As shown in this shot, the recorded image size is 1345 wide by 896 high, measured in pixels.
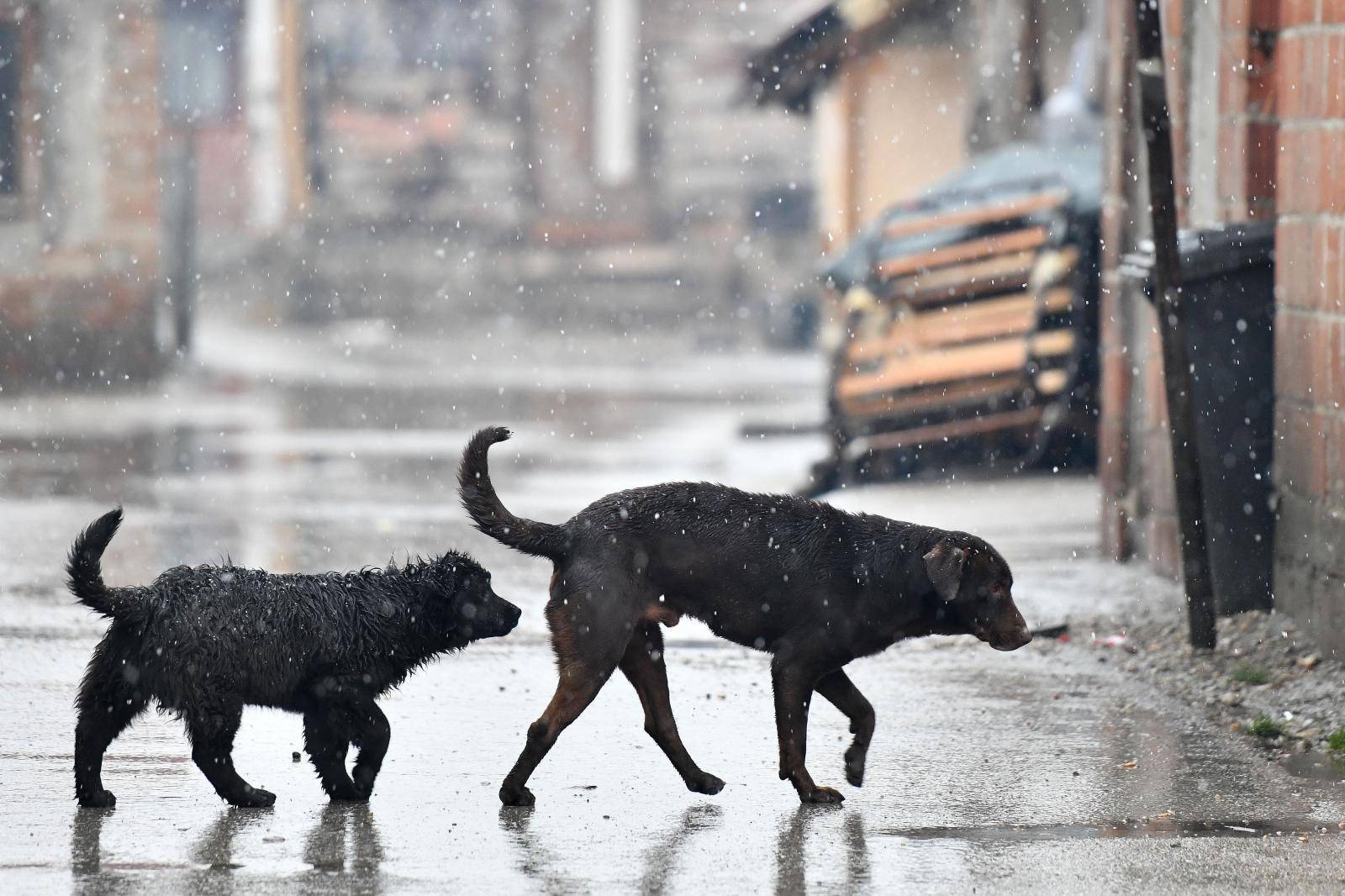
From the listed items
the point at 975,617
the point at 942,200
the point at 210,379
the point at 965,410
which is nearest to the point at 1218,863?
the point at 975,617

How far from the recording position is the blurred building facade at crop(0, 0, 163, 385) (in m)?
22.0

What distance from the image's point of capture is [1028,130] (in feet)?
57.0

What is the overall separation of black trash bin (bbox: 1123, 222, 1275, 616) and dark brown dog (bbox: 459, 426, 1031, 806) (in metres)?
2.86

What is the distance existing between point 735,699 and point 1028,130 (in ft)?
35.0

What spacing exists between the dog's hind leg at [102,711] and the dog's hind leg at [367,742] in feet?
1.87

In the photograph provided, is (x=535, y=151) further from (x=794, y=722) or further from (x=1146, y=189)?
(x=794, y=722)

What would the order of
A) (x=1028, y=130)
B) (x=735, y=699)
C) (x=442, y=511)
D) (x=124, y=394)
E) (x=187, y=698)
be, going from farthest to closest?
(x=124, y=394), (x=1028, y=130), (x=442, y=511), (x=735, y=699), (x=187, y=698)

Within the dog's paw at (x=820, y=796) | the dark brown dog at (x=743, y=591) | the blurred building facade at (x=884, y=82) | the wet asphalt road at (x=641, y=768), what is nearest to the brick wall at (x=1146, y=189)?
the wet asphalt road at (x=641, y=768)

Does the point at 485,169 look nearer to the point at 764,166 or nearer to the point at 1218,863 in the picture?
the point at 764,166

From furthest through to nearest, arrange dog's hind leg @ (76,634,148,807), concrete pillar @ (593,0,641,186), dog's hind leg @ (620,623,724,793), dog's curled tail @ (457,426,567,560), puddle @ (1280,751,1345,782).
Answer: concrete pillar @ (593,0,641,186), puddle @ (1280,751,1345,782), dog's hind leg @ (620,623,724,793), dog's curled tail @ (457,426,567,560), dog's hind leg @ (76,634,148,807)

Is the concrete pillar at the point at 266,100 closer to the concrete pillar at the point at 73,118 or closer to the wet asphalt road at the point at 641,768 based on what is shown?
the concrete pillar at the point at 73,118

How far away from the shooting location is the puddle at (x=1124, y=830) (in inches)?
222

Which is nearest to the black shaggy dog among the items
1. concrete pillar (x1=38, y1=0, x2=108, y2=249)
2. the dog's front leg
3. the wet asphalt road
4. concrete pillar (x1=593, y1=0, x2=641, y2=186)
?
the wet asphalt road

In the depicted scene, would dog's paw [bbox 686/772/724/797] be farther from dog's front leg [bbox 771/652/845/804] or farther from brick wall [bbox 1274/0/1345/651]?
brick wall [bbox 1274/0/1345/651]
